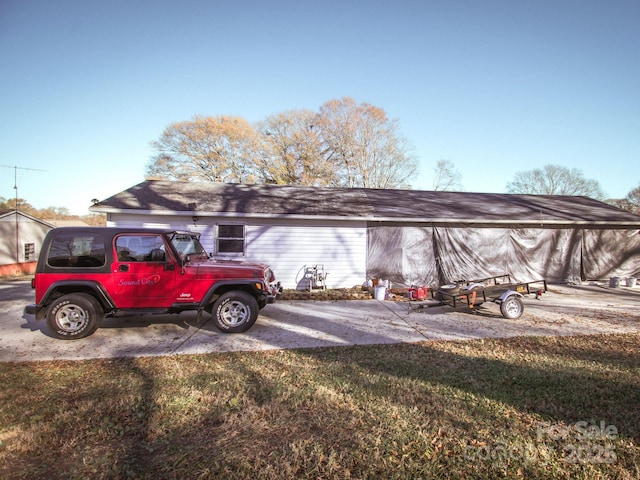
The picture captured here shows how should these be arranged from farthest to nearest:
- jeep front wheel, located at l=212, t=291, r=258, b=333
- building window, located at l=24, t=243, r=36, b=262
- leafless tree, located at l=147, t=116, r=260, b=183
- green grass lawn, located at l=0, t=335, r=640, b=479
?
leafless tree, located at l=147, t=116, r=260, b=183 → building window, located at l=24, t=243, r=36, b=262 → jeep front wheel, located at l=212, t=291, r=258, b=333 → green grass lawn, located at l=0, t=335, r=640, b=479

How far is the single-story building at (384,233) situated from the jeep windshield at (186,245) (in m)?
3.52

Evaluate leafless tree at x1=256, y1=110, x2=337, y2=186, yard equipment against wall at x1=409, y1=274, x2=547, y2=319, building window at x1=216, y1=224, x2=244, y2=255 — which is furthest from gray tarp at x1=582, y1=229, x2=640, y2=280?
leafless tree at x1=256, y1=110, x2=337, y2=186

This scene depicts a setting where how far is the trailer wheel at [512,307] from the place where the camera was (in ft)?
23.8

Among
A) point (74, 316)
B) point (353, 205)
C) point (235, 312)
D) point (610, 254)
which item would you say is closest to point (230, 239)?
point (353, 205)

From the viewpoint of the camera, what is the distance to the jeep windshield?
6.14 m

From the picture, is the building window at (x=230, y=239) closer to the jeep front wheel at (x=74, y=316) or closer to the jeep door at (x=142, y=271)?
the jeep door at (x=142, y=271)

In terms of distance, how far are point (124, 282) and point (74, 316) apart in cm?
100

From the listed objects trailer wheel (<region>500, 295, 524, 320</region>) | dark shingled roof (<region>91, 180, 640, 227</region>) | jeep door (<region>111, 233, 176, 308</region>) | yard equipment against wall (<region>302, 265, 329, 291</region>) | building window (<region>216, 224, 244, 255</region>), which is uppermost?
dark shingled roof (<region>91, 180, 640, 227</region>)

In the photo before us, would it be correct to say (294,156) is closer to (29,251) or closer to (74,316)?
(29,251)

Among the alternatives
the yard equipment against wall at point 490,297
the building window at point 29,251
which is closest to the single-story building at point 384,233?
the yard equipment against wall at point 490,297

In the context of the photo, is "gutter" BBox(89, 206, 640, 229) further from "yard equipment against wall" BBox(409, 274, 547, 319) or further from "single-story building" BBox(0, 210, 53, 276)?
"single-story building" BBox(0, 210, 53, 276)

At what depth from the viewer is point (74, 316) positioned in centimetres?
558

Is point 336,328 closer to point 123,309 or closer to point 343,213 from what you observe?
point 123,309

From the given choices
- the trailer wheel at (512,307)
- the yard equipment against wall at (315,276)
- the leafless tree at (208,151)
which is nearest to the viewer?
the trailer wheel at (512,307)
